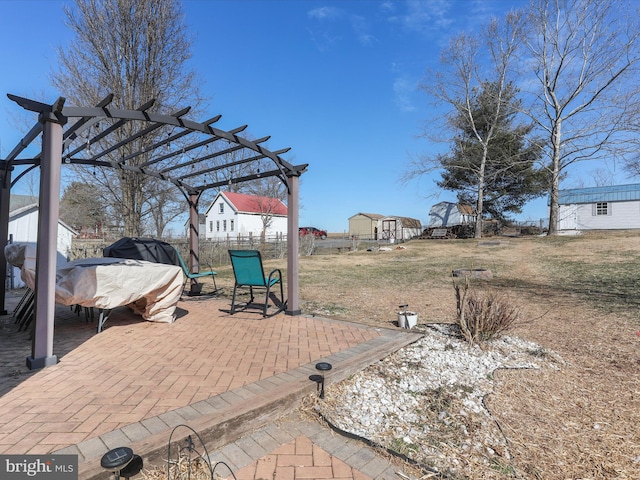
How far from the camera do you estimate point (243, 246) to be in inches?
676

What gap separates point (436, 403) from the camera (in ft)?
8.94

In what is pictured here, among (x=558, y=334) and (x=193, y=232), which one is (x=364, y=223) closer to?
(x=193, y=232)

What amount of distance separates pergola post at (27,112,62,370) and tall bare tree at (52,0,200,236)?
702 centimetres

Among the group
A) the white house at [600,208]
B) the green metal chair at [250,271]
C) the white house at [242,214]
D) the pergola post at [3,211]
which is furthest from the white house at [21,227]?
the white house at [600,208]

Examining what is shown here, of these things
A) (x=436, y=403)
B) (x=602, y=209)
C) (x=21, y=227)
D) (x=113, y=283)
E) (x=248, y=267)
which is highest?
(x=602, y=209)

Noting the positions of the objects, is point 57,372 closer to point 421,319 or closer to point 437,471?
point 437,471

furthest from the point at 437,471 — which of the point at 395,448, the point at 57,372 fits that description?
the point at 57,372

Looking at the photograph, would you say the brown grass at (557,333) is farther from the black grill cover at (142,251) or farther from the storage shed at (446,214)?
the storage shed at (446,214)

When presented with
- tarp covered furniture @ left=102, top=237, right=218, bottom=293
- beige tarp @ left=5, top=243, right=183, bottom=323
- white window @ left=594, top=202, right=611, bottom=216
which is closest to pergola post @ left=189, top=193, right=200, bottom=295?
tarp covered furniture @ left=102, top=237, right=218, bottom=293

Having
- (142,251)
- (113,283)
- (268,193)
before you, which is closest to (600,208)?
(268,193)

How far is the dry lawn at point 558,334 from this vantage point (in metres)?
2.16

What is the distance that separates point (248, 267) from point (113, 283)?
5.64ft

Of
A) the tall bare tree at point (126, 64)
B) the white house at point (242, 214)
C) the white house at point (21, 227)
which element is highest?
the tall bare tree at point (126, 64)

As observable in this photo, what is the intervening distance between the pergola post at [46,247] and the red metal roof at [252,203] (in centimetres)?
2894
